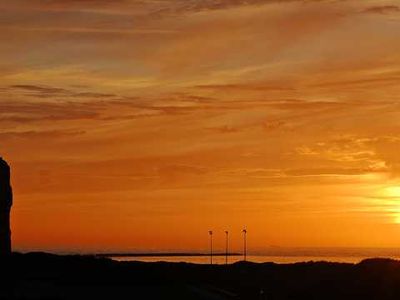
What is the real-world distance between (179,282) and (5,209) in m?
21.5

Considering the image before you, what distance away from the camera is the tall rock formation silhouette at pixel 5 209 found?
5519 centimetres

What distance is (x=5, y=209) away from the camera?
2179 inches

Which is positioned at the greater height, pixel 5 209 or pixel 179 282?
pixel 5 209

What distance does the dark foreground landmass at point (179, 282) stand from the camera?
188ft

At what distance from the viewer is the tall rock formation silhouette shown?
5519 cm

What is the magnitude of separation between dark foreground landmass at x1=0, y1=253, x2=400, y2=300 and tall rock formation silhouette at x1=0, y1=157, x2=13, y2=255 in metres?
0.86

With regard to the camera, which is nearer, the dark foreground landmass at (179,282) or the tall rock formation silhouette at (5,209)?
the tall rock formation silhouette at (5,209)

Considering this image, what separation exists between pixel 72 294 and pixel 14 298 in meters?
5.75

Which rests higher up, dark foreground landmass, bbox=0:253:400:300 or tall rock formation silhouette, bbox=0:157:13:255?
tall rock formation silhouette, bbox=0:157:13:255

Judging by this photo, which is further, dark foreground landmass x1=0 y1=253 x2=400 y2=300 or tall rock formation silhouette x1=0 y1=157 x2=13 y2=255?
dark foreground landmass x1=0 y1=253 x2=400 y2=300

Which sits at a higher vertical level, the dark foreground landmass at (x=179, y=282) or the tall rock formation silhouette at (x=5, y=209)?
the tall rock formation silhouette at (x=5, y=209)

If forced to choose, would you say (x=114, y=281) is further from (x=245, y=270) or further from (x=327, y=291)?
(x=245, y=270)

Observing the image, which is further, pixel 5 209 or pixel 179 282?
pixel 179 282

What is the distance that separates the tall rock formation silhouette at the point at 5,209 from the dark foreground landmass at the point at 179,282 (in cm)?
86
